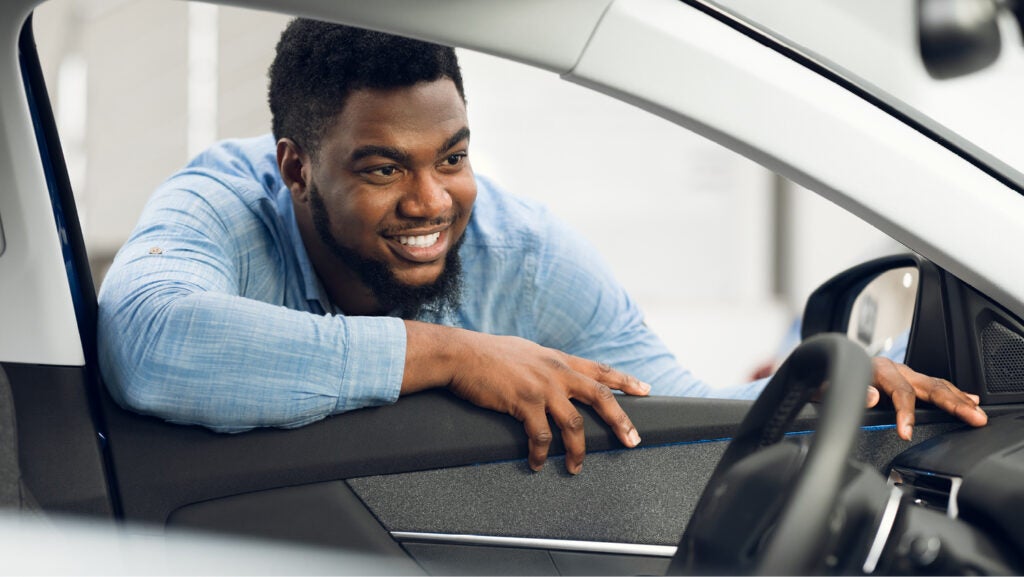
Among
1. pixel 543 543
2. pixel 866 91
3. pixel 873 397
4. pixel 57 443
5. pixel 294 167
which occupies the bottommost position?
pixel 543 543

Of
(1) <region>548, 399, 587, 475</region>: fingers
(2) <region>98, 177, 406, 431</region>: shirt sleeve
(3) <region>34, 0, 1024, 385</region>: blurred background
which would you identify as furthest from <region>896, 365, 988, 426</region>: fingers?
(3) <region>34, 0, 1024, 385</region>: blurred background

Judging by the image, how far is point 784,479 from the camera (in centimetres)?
96

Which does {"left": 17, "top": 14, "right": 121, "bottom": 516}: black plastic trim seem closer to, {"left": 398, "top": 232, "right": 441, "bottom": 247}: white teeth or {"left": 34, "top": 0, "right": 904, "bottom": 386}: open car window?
{"left": 398, "top": 232, "right": 441, "bottom": 247}: white teeth

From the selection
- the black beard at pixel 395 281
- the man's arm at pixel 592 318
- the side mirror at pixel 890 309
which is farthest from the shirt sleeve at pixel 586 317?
the side mirror at pixel 890 309

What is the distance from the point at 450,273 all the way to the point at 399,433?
0.66 meters

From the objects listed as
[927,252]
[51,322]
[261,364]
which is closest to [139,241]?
[51,322]

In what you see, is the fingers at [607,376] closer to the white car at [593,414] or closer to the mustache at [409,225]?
the white car at [593,414]

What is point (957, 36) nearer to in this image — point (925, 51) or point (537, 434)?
point (925, 51)

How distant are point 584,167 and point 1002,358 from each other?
669cm

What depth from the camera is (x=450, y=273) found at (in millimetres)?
1896

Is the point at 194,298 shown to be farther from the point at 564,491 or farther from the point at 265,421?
the point at 564,491

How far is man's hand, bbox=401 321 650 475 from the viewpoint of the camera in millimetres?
1260

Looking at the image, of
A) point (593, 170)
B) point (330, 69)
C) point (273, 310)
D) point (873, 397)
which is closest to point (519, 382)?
point (273, 310)

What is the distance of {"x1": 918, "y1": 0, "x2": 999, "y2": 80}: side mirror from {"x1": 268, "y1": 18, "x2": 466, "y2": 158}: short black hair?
0.82 metres
